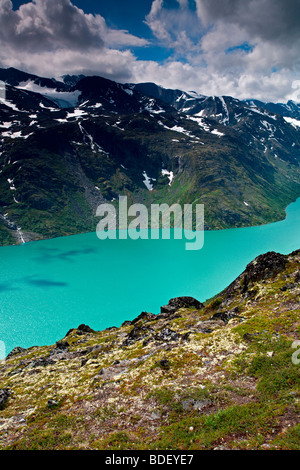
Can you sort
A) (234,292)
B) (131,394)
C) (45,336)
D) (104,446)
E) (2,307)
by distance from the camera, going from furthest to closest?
(2,307)
(45,336)
(234,292)
(131,394)
(104,446)

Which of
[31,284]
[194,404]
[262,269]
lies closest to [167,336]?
[194,404]

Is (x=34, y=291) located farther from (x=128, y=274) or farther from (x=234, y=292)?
(x=234, y=292)

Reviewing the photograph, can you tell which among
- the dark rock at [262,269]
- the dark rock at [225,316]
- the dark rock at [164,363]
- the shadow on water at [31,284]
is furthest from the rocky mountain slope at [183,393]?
the shadow on water at [31,284]

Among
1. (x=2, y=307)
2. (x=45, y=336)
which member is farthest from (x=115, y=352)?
(x=2, y=307)

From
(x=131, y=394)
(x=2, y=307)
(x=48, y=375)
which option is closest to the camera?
(x=131, y=394)

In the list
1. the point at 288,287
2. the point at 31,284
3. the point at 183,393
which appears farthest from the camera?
the point at 31,284

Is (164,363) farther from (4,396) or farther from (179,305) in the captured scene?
(179,305)

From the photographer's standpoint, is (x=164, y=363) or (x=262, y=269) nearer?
(x=164, y=363)
